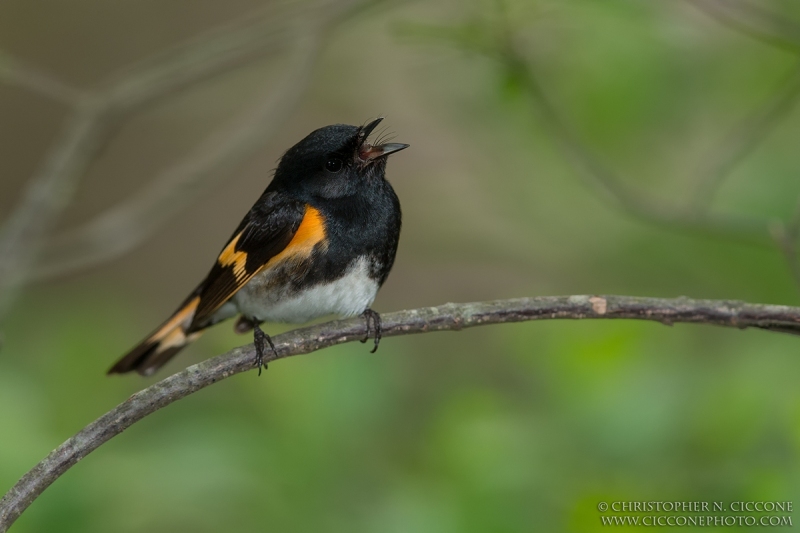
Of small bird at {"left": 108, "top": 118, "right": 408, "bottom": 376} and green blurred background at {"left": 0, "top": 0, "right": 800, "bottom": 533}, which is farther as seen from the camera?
small bird at {"left": 108, "top": 118, "right": 408, "bottom": 376}

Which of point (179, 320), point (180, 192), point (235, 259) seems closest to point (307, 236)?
point (235, 259)

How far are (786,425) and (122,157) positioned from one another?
5.44 metres

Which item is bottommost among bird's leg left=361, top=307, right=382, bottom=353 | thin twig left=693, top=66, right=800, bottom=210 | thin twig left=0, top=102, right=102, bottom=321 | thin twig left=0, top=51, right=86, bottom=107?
thin twig left=693, top=66, right=800, bottom=210

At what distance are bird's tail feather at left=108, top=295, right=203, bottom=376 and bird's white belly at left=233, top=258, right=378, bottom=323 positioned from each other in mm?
394

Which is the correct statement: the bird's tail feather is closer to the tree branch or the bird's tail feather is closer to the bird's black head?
the bird's black head

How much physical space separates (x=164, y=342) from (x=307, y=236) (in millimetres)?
964

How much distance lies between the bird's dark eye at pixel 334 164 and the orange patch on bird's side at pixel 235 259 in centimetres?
42

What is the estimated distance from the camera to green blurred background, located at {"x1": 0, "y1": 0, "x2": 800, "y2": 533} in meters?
2.45

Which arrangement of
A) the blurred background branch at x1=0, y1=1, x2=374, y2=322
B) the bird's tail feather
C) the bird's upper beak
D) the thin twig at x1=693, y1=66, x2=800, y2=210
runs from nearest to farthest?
the bird's upper beak
the thin twig at x1=693, y1=66, x2=800, y2=210
the bird's tail feather
the blurred background branch at x1=0, y1=1, x2=374, y2=322

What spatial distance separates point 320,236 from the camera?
283 cm

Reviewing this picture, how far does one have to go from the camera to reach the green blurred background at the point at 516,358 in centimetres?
245

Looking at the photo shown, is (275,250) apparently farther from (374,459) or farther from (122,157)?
(122,157)

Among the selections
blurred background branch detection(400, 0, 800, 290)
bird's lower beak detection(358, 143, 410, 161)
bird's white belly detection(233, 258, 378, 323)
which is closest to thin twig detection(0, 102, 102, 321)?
bird's white belly detection(233, 258, 378, 323)

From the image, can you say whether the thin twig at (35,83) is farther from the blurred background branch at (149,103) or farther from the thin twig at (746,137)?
the thin twig at (746,137)
